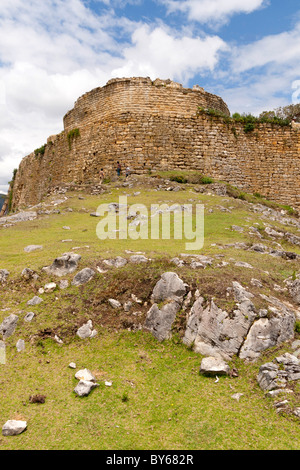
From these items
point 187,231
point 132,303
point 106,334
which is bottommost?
point 106,334

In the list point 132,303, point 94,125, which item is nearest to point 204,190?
point 94,125

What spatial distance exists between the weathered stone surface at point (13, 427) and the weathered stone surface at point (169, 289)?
10.1ft

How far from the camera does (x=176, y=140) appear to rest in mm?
19328

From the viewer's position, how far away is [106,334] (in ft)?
20.0

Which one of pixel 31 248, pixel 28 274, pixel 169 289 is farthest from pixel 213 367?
pixel 31 248

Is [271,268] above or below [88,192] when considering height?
below

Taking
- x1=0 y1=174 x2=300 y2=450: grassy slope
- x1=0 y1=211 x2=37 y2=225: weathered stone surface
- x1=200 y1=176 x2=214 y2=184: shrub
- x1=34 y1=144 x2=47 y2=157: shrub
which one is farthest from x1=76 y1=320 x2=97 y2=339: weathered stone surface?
x1=34 y1=144 x2=47 y2=157: shrub

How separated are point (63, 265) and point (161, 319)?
2.67 metres

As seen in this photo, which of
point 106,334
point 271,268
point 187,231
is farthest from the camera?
point 187,231

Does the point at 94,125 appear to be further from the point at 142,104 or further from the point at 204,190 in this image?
the point at 204,190

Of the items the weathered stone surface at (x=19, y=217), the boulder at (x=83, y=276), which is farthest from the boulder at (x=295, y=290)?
the weathered stone surface at (x=19, y=217)

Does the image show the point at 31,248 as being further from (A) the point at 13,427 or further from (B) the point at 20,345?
(A) the point at 13,427

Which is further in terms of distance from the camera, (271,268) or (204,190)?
(204,190)
